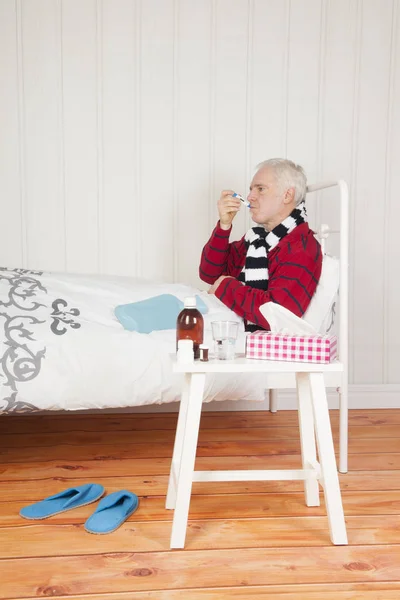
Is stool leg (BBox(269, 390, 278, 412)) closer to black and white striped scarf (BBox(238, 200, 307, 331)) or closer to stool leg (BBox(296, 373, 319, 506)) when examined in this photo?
black and white striped scarf (BBox(238, 200, 307, 331))

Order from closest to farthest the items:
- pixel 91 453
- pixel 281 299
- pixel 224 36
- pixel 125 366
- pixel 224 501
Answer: pixel 224 501 < pixel 125 366 < pixel 281 299 < pixel 91 453 < pixel 224 36

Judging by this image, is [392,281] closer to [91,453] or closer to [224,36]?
[224,36]

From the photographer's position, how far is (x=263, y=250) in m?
2.24

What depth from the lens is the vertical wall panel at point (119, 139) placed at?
275 centimetres

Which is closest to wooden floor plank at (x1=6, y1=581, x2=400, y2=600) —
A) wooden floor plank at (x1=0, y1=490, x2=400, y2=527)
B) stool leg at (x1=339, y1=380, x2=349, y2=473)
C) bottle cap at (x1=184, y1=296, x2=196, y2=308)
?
wooden floor plank at (x1=0, y1=490, x2=400, y2=527)

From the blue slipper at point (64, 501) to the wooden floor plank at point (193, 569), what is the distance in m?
0.25

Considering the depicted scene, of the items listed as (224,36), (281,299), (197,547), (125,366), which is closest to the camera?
(197,547)

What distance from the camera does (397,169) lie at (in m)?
2.91

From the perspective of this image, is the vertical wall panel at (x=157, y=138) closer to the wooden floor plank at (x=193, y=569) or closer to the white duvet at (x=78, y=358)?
the white duvet at (x=78, y=358)

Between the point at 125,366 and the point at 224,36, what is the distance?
65.0 inches

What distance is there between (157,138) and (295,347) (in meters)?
1.58

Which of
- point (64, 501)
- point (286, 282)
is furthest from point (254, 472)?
point (286, 282)

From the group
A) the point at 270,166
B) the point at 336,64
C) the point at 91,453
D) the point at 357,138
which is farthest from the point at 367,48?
the point at 91,453

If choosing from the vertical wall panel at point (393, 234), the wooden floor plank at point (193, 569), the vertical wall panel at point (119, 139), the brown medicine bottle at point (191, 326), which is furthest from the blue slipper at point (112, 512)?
the vertical wall panel at point (393, 234)
